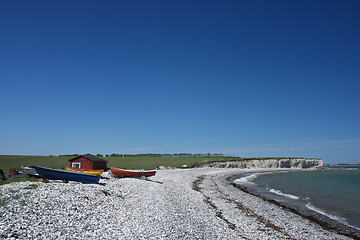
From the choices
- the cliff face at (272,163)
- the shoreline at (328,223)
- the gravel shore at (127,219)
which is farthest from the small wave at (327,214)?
the cliff face at (272,163)

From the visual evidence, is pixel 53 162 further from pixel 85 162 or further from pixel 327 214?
pixel 327 214

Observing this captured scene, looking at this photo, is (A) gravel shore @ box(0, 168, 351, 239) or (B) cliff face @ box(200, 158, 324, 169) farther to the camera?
(B) cliff face @ box(200, 158, 324, 169)

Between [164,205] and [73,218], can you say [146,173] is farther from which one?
[73,218]

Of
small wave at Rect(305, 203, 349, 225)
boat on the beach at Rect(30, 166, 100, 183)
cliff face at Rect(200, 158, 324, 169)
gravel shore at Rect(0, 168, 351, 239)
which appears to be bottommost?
cliff face at Rect(200, 158, 324, 169)

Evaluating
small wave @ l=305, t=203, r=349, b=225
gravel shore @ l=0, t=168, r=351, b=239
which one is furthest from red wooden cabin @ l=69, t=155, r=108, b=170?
small wave @ l=305, t=203, r=349, b=225

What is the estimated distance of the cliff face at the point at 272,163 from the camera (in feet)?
363

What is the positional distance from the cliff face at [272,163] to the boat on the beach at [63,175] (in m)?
79.9

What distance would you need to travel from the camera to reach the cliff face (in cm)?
11056

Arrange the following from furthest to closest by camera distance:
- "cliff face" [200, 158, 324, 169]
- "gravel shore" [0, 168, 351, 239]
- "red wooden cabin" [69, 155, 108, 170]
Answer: "cliff face" [200, 158, 324, 169] < "red wooden cabin" [69, 155, 108, 170] < "gravel shore" [0, 168, 351, 239]

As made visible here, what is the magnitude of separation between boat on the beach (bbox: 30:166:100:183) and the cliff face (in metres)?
79.9

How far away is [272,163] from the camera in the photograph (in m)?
133

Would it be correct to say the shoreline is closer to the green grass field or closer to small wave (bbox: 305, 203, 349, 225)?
small wave (bbox: 305, 203, 349, 225)

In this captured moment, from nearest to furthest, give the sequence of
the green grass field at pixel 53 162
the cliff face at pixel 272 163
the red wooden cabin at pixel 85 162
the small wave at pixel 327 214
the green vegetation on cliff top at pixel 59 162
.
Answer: the small wave at pixel 327 214
the red wooden cabin at pixel 85 162
the green grass field at pixel 53 162
the green vegetation on cliff top at pixel 59 162
the cliff face at pixel 272 163

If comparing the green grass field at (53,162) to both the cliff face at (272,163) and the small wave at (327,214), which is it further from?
the small wave at (327,214)
